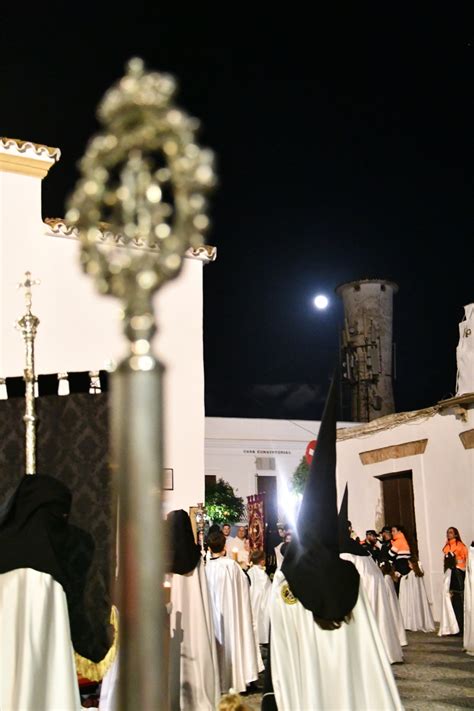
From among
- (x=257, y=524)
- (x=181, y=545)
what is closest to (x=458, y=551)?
(x=257, y=524)

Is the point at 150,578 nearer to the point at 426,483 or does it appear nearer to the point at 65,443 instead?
the point at 65,443

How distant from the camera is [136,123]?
125cm

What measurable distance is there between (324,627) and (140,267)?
386 centimetres

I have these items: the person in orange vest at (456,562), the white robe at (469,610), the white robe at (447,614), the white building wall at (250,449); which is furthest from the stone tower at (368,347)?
the white robe at (469,610)

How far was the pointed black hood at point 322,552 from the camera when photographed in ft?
14.7

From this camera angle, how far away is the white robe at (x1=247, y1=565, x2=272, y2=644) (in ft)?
38.5

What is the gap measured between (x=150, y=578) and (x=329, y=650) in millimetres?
3727

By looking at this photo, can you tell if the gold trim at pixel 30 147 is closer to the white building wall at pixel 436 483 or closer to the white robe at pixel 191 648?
the white robe at pixel 191 648

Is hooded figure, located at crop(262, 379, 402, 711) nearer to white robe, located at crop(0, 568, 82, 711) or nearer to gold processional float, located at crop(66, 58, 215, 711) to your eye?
white robe, located at crop(0, 568, 82, 711)

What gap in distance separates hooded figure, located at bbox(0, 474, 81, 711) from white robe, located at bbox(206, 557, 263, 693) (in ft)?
16.2

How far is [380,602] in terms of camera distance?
10.7m

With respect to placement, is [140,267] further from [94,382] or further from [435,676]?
[435,676]

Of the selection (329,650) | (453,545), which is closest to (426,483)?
(453,545)

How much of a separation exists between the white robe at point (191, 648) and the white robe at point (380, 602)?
3.44 meters
